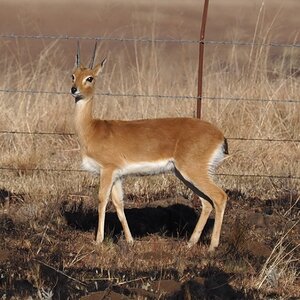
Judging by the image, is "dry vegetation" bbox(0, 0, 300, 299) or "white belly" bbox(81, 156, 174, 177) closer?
"dry vegetation" bbox(0, 0, 300, 299)

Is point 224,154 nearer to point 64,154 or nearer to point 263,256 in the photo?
point 263,256

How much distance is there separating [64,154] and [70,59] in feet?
26.9

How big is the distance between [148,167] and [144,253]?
1011 millimetres

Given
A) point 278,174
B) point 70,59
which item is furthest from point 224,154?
point 70,59

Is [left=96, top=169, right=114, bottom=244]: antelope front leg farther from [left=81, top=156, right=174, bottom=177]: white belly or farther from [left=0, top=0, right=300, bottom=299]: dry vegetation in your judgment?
[left=0, top=0, right=300, bottom=299]: dry vegetation

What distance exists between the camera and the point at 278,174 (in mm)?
10594

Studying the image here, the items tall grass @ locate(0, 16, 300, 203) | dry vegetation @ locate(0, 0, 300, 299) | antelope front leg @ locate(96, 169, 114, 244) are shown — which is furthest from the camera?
tall grass @ locate(0, 16, 300, 203)

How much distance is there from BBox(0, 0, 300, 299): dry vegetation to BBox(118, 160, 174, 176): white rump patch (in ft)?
2.28

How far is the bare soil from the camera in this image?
19.6 feet

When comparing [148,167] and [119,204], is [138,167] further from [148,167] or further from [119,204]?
[119,204]

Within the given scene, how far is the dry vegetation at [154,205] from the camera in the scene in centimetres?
627

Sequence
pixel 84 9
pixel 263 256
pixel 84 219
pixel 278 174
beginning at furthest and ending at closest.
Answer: pixel 84 9 < pixel 278 174 < pixel 84 219 < pixel 263 256

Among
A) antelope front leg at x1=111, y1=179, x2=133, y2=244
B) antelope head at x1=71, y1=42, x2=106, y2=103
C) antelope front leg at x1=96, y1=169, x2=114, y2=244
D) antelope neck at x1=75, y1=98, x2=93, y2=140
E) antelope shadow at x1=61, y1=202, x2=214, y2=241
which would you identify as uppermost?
antelope head at x1=71, y1=42, x2=106, y2=103

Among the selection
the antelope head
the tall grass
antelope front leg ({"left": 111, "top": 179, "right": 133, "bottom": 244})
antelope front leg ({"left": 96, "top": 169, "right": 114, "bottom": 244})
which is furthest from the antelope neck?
the tall grass
